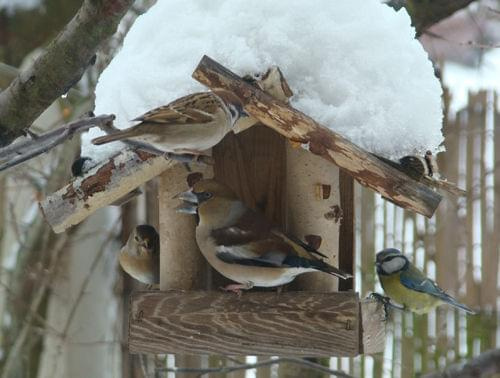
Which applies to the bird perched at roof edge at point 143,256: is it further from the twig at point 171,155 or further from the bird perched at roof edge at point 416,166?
the bird perched at roof edge at point 416,166

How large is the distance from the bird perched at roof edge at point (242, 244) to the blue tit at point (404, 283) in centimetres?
175

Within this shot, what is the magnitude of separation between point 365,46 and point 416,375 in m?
3.15

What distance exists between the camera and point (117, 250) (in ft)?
20.4

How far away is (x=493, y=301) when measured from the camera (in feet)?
20.4

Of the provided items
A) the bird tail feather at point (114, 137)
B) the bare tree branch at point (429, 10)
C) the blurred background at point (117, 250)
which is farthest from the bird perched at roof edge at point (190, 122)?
the blurred background at point (117, 250)

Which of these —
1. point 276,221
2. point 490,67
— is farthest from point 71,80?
point 490,67

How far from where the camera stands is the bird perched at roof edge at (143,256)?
10.8ft

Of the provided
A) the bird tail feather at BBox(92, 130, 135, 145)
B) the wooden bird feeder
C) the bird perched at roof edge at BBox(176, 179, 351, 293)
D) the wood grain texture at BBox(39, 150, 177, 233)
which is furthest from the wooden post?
the bird tail feather at BBox(92, 130, 135, 145)

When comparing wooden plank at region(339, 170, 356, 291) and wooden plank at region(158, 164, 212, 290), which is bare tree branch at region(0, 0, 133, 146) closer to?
wooden plank at region(158, 164, 212, 290)

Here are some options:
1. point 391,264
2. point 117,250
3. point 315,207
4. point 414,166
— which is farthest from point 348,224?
point 117,250

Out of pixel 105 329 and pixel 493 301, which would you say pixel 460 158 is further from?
pixel 105 329

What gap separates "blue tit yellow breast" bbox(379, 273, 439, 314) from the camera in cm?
462

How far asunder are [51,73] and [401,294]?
2.60 meters

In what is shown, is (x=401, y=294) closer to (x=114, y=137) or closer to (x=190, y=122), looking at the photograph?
(x=190, y=122)
